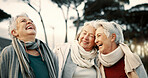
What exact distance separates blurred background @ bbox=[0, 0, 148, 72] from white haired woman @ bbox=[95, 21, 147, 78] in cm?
137

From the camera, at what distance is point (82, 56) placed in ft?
6.52

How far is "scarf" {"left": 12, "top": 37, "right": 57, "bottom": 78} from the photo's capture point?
Result: 1410mm

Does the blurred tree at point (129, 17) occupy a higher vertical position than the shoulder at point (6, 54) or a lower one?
higher

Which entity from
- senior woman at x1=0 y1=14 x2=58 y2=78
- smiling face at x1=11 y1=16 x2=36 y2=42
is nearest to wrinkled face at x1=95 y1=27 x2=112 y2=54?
senior woman at x1=0 y1=14 x2=58 y2=78

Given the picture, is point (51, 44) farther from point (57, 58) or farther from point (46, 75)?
point (46, 75)

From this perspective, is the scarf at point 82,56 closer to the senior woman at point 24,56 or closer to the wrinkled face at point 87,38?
the wrinkled face at point 87,38

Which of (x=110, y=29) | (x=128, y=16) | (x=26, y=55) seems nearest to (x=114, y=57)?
(x=110, y=29)

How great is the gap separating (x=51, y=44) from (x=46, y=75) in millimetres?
2416

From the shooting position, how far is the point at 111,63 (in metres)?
1.86

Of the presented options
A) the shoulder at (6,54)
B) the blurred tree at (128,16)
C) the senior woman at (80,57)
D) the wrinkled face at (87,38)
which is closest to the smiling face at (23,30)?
the shoulder at (6,54)

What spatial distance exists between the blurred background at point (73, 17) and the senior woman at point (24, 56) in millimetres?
1401

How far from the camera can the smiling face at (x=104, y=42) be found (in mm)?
1899

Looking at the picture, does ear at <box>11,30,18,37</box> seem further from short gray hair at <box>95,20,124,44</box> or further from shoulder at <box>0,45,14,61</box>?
short gray hair at <box>95,20,124,44</box>

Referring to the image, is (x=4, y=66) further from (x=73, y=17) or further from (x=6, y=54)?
(x=73, y=17)
